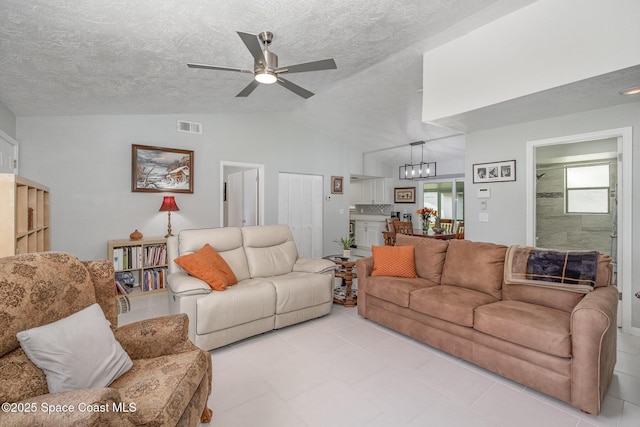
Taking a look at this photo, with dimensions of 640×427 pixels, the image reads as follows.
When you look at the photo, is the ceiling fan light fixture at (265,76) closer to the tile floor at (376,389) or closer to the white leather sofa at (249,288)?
the white leather sofa at (249,288)

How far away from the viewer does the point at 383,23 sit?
8.46 ft

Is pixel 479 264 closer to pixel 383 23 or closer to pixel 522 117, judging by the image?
pixel 522 117

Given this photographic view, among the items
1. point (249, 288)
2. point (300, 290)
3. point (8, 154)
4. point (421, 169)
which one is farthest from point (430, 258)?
point (8, 154)

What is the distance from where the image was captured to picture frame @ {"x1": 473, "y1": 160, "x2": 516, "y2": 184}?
3650mm

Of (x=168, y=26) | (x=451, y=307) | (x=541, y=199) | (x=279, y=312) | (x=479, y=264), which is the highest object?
(x=168, y=26)

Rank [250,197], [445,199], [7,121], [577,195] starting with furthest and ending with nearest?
[445,199]
[250,197]
[577,195]
[7,121]

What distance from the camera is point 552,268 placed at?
92.5 inches

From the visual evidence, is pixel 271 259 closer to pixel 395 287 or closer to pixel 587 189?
pixel 395 287

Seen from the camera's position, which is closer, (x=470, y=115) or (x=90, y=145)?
(x=470, y=115)

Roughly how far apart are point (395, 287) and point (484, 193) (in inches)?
76.8

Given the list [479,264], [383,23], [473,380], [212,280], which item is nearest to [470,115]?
[383,23]

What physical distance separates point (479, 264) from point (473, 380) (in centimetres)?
101

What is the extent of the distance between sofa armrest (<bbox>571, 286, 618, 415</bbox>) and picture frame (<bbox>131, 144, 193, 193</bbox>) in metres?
4.82

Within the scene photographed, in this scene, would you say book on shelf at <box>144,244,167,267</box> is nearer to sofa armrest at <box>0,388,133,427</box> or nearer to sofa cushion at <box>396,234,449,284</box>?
sofa cushion at <box>396,234,449,284</box>
